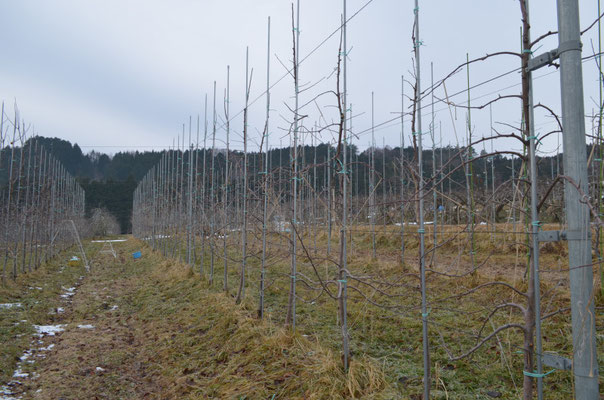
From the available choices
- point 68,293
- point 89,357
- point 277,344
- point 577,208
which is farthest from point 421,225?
point 68,293

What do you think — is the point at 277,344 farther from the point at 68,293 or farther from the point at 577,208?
the point at 68,293

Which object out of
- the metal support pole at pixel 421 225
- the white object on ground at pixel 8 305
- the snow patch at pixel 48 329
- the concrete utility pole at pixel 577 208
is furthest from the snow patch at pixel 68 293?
the concrete utility pole at pixel 577 208

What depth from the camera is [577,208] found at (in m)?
1.56

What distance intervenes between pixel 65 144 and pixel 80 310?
70717mm

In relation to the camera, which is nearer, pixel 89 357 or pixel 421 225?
pixel 421 225

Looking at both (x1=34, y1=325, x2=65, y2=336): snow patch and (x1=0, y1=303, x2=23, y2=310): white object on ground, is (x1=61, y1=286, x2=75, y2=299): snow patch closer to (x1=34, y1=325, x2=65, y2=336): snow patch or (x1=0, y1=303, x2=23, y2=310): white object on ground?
(x1=0, y1=303, x2=23, y2=310): white object on ground

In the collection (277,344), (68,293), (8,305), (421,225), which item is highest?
(421,225)

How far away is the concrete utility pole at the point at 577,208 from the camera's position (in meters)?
1.52

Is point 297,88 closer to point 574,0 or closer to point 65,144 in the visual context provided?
point 574,0

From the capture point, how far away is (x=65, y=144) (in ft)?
215

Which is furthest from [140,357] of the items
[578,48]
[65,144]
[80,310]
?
[65,144]

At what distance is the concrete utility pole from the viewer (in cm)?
152

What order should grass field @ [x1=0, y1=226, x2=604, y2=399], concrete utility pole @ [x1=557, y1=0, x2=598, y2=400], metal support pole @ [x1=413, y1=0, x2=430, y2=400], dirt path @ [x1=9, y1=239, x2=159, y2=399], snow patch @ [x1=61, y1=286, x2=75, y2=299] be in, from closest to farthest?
1. concrete utility pole @ [x1=557, y1=0, x2=598, y2=400]
2. metal support pole @ [x1=413, y1=0, x2=430, y2=400]
3. grass field @ [x1=0, y1=226, x2=604, y2=399]
4. dirt path @ [x1=9, y1=239, x2=159, y2=399]
5. snow patch @ [x1=61, y1=286, x2=75, y2=299]

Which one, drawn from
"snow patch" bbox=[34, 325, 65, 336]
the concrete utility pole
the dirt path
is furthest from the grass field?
the concrete utility pole
